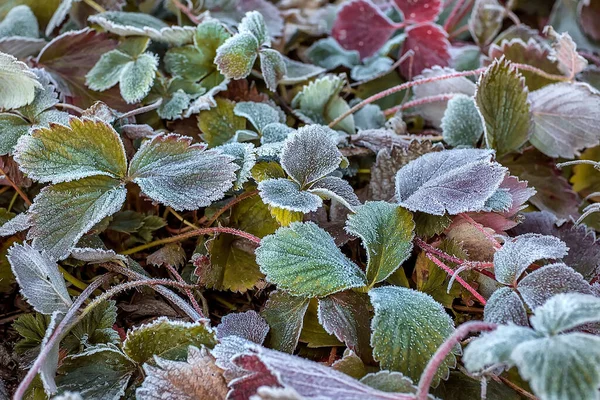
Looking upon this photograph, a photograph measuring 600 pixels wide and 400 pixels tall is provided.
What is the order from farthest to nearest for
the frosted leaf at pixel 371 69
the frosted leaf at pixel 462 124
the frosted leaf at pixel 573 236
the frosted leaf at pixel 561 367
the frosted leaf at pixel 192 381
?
the frosted leaf at pixel 371 69 → the frosted leaf at pixel 462 124 → the frosted leaf at pixel 573 236 → the frosted leaf at pixel 192 381 → the frosted leaf at pixel 561 367

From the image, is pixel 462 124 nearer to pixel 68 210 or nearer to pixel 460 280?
pixel 460 280

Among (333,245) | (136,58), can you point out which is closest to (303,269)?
(333,245)

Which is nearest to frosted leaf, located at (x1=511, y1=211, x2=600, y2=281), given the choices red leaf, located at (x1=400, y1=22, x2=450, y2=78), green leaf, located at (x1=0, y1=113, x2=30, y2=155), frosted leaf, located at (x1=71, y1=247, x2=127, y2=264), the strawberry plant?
the strawberry plant

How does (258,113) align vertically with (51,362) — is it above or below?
above

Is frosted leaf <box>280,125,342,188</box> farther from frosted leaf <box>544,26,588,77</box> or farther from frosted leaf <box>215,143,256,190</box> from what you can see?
frosted leaf <box>544,26,588,77</box>

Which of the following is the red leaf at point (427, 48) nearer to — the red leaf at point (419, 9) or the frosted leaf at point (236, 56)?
the red leaf at point (419, 9)

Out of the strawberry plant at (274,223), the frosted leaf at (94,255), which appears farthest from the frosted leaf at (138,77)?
the frosted leaf at (94,255)

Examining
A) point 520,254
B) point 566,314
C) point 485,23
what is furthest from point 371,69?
point 566,314

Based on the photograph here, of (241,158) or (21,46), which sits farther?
(21,46)
